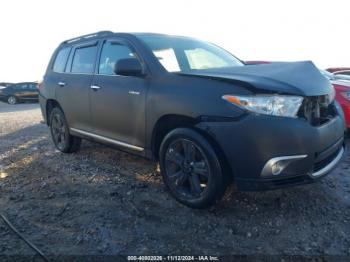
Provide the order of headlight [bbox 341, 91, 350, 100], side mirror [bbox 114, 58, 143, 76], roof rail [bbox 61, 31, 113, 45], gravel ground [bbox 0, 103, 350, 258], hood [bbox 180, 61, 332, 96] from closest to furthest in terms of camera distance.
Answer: gravel ground [bbox 0, 103, 350, 258]
hood [bbox 180, 61, 332, 96]
side mirror [bbox 114, 58, 143, 76]
roof rail [bbox 61, 31, 113, 45]
headlight [bbox 341, 91, 350, 100]

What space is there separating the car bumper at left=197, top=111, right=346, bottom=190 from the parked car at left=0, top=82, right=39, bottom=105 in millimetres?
20256

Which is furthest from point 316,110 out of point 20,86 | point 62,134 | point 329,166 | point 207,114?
point 20,86

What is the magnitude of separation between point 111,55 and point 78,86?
78 centimetres

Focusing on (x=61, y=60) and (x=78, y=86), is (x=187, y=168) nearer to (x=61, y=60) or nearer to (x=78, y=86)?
(x=78, y=86)

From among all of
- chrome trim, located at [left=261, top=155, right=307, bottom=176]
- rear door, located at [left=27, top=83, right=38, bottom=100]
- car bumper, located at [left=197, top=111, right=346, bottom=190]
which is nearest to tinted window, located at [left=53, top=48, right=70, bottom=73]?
car bumper, located at [left=197, top=111, right=346, bottom=190]

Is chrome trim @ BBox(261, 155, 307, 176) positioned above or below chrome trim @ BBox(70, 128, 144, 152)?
above

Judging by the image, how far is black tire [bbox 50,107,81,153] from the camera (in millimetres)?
5305

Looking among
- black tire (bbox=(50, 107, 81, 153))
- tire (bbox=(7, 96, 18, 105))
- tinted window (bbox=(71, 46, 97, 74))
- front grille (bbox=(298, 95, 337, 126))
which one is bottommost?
tire (bbox=(7, 96, 18, 105))

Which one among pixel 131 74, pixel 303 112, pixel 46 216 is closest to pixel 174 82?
pixel 131 74

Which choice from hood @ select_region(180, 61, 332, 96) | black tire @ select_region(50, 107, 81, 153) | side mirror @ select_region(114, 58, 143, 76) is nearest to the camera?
hood @ select_region(180, 61, 332, 96)

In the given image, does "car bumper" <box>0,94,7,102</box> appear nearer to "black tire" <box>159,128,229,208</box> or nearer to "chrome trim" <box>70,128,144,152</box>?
"chrome trim" <box>70,128,144,152</box>

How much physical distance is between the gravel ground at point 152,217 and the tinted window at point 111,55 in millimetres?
1369

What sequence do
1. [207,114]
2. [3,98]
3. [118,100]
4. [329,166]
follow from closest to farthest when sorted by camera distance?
[207,114] < [329,166] < [118,100] < [3,98]

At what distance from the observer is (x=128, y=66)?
346cm
